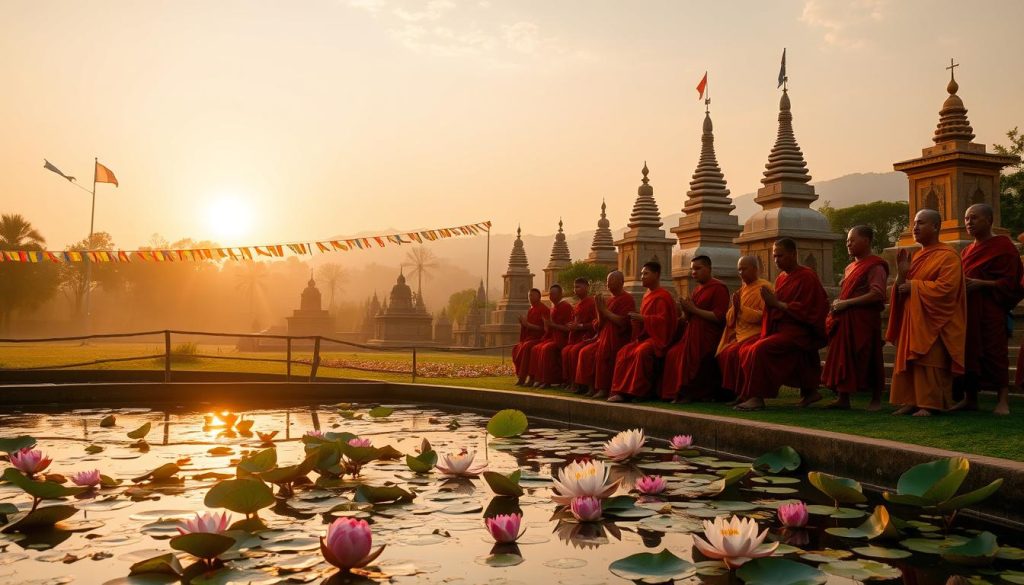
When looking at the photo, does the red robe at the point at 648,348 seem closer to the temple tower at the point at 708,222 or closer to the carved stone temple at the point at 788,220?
the carved stone temple at the point at 788,220

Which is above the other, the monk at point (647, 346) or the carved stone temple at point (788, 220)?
the carved stone temple at point (788, 220)

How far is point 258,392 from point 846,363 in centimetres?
754

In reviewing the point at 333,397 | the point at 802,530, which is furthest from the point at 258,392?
the point at 802,530

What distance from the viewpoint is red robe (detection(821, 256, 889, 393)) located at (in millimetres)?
7746

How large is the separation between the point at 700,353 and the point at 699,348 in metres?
0.06

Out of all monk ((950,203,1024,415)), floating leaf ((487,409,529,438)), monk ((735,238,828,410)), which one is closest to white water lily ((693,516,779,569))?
floating leaf ((487,409,529,438))

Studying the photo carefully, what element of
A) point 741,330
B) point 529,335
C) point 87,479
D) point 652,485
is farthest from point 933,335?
point 529,335

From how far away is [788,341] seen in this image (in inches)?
323

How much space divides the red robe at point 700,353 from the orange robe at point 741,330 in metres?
0.41

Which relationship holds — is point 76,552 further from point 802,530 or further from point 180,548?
point 802,530

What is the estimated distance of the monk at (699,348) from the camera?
9.35 m

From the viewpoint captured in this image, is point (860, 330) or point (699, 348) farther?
point (699, 348)

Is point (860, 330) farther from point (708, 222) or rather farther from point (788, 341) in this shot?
point (708, 222)

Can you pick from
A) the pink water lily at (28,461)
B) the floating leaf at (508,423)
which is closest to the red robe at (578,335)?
the floating leaf at (508,423)
